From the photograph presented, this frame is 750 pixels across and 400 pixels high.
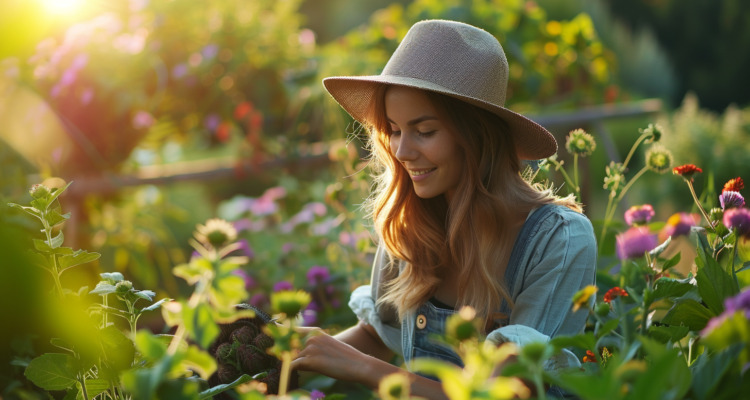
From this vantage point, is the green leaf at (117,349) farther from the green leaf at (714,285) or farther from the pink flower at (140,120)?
the pink flower at (140,120)

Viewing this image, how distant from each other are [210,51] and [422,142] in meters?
1.66

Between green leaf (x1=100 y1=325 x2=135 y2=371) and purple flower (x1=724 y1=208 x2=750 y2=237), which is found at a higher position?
purple flower (x1=724 y1=208 x2=750 y2=237)

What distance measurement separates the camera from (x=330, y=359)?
0.97m

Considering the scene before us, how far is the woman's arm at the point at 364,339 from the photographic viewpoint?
139cm

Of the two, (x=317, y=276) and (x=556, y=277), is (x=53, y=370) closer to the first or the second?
(x=556, y=277)

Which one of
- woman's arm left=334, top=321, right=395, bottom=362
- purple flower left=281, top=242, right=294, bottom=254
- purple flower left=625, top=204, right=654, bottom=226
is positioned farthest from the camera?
purple flower left=281, top=242, right=294, bottom=254

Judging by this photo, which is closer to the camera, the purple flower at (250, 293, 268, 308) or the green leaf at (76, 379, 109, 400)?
the green leaf at (76, 379, 109, 400)

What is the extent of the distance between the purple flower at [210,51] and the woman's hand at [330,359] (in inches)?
73.1

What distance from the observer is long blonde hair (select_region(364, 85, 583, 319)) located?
118 centimetres

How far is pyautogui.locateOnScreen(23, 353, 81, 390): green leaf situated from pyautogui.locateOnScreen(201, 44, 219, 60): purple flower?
80.2 inches

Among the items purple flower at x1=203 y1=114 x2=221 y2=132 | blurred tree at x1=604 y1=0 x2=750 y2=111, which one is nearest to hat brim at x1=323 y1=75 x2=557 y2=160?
purple flower at x1=203 y1=114 x2=221 y2=132

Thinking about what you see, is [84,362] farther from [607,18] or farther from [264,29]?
[607,18]

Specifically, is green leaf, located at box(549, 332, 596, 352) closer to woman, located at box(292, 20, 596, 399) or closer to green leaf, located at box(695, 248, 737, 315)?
green leaf, located at box(695, 248, 737, 315)

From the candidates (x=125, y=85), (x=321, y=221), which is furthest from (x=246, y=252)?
(x=125, y=85)
